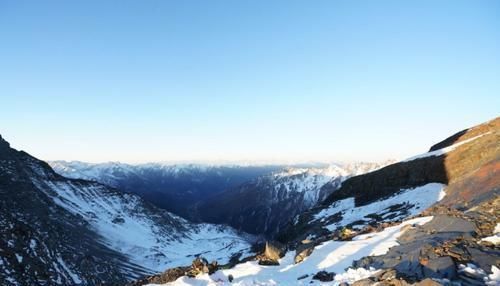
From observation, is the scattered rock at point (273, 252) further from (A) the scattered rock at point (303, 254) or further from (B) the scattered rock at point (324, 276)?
(B) the scattered rock at point (324, 276)

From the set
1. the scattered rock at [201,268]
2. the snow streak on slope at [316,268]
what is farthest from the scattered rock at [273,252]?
the scattered rock at [201,268]

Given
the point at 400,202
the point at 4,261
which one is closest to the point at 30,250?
the point at 4,261

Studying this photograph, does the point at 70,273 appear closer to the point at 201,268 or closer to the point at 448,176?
the point at 448,176

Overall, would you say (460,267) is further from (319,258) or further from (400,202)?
(400,202)

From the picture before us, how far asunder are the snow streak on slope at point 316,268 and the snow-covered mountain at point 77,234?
6352 cm

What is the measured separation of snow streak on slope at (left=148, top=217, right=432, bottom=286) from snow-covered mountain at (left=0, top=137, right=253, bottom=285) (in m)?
63.5

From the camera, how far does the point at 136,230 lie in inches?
6545

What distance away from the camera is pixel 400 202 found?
144ft

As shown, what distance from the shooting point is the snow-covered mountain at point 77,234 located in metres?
83.0

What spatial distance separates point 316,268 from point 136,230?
529 feet

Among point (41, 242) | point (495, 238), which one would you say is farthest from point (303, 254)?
point (41, 242)

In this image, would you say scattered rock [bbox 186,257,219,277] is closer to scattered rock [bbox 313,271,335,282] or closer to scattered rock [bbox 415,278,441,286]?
scattered rock [bbox 313,271,335,282]

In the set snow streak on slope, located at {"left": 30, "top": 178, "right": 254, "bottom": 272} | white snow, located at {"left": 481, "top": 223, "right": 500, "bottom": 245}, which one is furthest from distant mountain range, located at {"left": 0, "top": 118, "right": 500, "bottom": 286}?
snow streak on slope, located at {"left": 30, "top": 178, "right": 254, "bottom": 272}

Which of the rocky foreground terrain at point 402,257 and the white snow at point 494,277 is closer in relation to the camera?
the white snow at point 494,277
